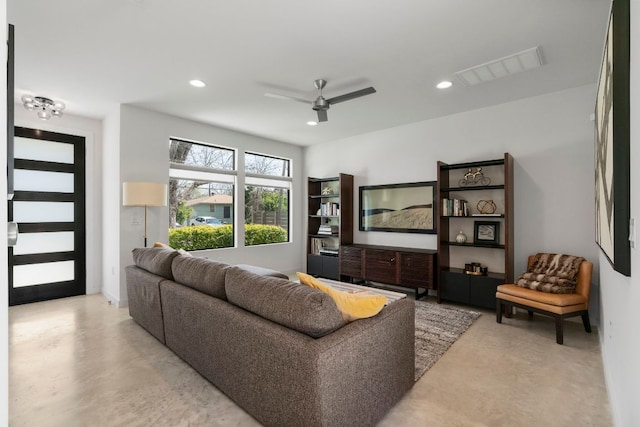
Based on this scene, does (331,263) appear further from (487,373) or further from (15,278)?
(15,278)

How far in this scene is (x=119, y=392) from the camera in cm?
212

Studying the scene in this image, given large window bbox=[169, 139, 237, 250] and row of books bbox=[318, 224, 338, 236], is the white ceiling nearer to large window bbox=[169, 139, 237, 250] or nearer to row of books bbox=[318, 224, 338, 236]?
large window bbox=[169, 139, 237, 250]

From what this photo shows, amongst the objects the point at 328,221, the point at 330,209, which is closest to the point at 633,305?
the point at 330,209

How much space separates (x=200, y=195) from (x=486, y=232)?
13.7ft

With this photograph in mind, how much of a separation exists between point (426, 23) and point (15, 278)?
18.2ft

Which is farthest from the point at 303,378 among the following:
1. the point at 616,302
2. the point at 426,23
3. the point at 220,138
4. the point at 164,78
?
the point at 220,138

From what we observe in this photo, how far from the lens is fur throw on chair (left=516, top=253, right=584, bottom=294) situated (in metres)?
3.07

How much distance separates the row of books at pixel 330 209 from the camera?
5582mm

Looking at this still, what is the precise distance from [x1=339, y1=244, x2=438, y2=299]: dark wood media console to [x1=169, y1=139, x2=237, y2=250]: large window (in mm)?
2050

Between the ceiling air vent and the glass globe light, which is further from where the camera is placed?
the glass globe light

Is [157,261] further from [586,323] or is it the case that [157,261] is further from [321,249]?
[586,323]

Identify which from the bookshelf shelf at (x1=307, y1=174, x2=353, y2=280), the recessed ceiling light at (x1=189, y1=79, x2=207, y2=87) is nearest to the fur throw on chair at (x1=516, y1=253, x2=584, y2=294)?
Result: the bookshelf shelf at (x1=307, y1=174, x2=353, y2=280)

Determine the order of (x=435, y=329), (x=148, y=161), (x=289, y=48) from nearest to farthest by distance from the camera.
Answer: (x=289, y=48)
(x=435, y=329)
(x=148, y=161)

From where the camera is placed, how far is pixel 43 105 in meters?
3.75
